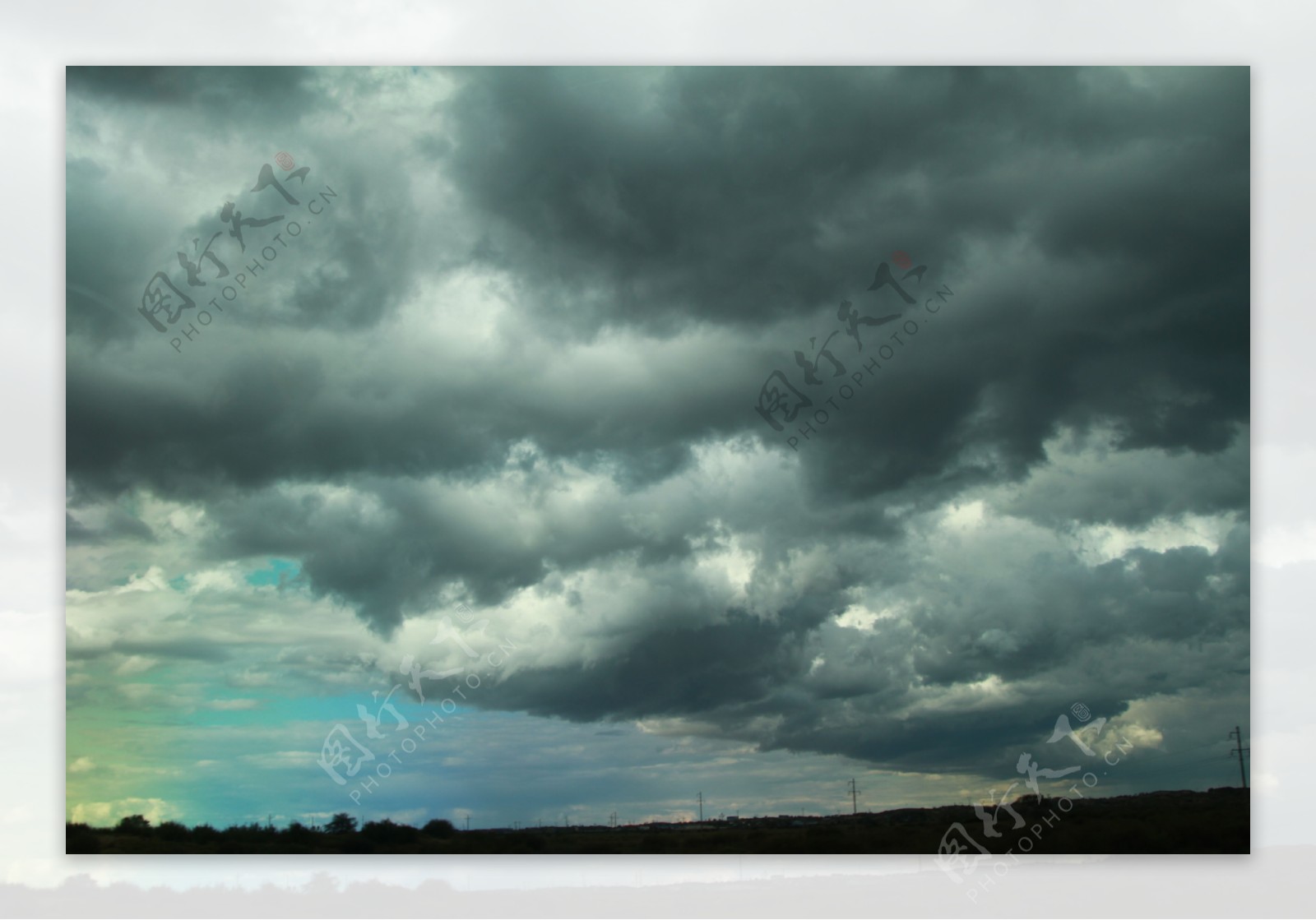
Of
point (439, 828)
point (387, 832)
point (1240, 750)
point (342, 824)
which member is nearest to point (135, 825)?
point (342, 824)

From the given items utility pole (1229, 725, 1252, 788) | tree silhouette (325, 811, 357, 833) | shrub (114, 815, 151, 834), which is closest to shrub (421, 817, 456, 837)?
tree silhouette (325, 811, 357, 833)

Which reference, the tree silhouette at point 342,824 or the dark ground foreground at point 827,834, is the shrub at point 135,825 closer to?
the dark ground foreground at point 827,834

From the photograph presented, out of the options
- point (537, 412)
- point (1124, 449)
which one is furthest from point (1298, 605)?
point (537, 412)

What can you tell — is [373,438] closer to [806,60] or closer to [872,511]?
[872,511]

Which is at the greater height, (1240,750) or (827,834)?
(1240,750)

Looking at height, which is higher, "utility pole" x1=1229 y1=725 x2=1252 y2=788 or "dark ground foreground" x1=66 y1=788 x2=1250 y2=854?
"utility pole" x1=1229 y1=725 x2=1252 y2=788

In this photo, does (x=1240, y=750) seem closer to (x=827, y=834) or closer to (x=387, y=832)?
(x=827, y=834)

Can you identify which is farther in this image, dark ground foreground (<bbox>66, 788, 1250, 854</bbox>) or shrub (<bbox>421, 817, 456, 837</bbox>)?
shrub (<bbox>421, 817, 456, 837</bbox>)

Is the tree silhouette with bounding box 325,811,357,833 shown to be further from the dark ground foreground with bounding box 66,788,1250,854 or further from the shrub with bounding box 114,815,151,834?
the shrub with bounding box 114,815,151,834

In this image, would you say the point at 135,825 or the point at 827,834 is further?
the point at 135,825
